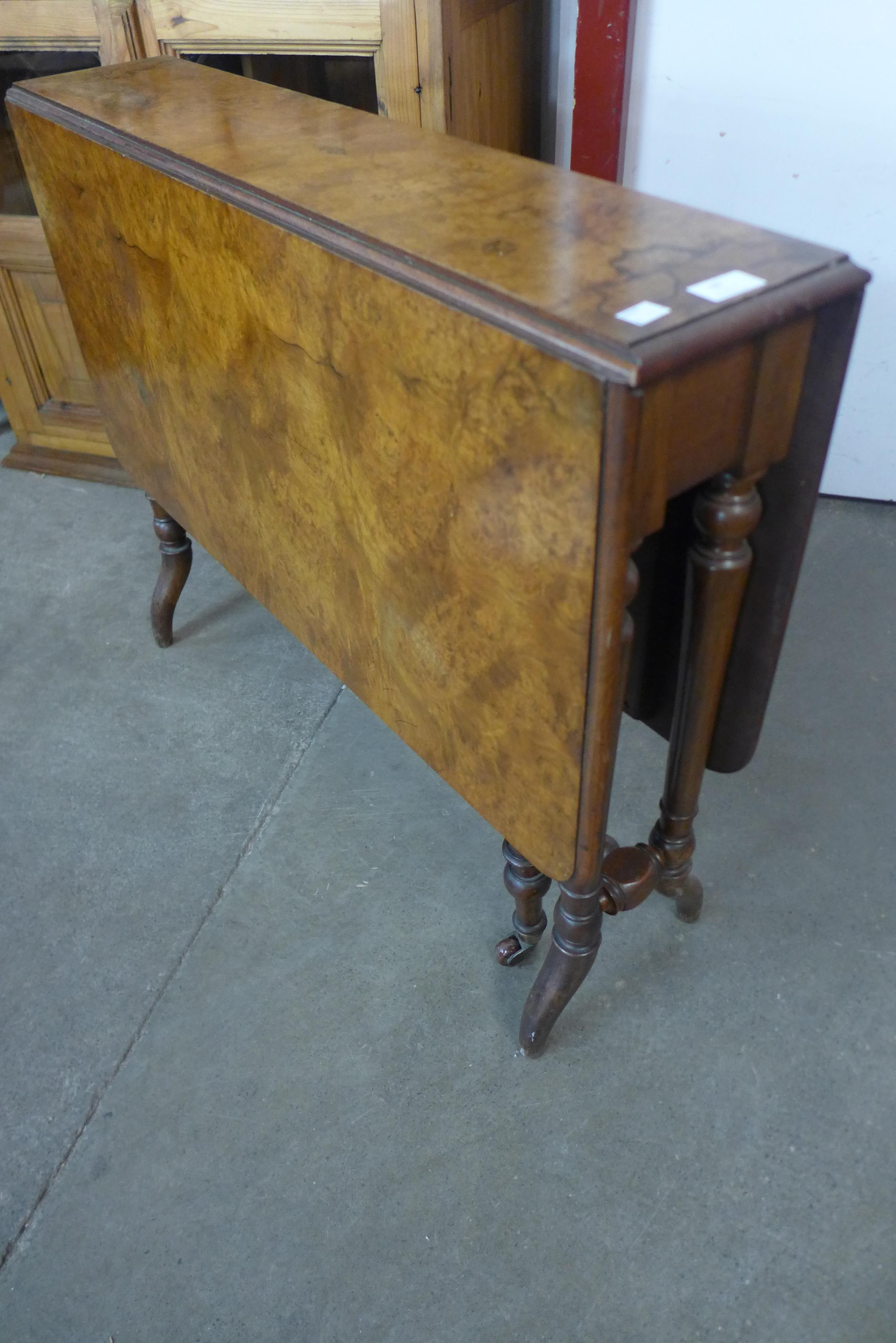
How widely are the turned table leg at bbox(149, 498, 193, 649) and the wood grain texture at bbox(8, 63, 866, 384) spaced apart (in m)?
0.67

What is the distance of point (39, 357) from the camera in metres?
2.38

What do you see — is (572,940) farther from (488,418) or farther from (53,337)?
(53,337)

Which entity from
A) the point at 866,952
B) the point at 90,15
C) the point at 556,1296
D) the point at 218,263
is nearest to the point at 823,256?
the point at 218,263

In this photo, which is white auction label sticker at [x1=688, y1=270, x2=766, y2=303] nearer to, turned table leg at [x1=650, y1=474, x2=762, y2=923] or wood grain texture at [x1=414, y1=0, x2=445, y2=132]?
turned table leg at [x1=650, y1=474, x2=762, y2=923]

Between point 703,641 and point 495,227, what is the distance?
0.43 m

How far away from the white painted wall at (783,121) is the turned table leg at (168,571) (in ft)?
3.58

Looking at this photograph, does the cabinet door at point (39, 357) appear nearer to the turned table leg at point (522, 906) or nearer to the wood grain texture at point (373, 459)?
the wood grain texture at point (373, 459)

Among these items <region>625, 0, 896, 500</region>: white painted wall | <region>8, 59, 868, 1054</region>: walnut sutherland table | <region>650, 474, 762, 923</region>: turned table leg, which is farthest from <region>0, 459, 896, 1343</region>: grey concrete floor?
<region>625, 0, 896, 500</region>: white painted wall

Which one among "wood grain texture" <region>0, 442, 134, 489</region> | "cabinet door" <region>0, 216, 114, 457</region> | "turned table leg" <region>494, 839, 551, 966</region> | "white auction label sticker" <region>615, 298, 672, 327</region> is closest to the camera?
"white auction label sticker" <region>615, 298, 672, 327</region>

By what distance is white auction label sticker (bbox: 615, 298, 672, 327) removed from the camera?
71 centimetres

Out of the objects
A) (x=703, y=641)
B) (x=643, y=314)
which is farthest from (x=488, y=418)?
(x=703, y=641)

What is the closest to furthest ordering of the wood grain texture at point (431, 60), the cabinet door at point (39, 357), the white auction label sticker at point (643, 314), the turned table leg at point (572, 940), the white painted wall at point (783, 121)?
the white auction label sticker at point (643, 314) < the turned table leg at point (572, 940) < the wood grain texture at point (431, 60) < the white painted wall at point (783, 121) < the cabinet door at point (39, 357)

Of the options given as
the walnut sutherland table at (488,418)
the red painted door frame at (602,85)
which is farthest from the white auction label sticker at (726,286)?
the red painted door frame at (602,85)

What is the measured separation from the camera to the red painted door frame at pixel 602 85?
1717mm
